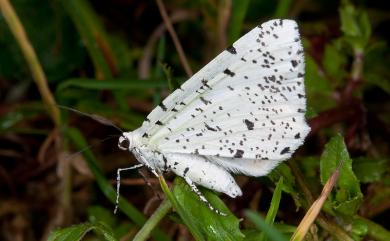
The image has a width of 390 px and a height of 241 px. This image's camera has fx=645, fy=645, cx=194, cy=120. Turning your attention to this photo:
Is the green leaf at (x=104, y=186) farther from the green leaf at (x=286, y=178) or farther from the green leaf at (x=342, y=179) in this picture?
the green leaf at (x=342, y=179)

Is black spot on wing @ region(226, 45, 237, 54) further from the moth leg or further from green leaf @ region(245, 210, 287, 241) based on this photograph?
green leaf @ region(245, 210, 287, 241)

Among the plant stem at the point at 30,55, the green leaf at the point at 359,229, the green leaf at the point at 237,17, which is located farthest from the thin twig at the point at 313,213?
the plant stem at the point at 30,55

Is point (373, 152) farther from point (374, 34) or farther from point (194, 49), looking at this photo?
point (194, 49)

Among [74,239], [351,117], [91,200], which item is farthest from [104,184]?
[351,117]

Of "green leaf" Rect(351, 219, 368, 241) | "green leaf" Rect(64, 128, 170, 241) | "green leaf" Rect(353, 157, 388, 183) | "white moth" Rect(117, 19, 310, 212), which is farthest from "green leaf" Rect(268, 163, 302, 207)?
"green leaf" Rect(64, 128, 170, 241)

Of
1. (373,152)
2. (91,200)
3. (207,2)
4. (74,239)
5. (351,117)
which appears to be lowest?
(373,152)

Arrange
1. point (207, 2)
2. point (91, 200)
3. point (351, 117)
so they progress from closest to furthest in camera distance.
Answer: point (351, 117)
point (91, 200)
point (207, 2)
